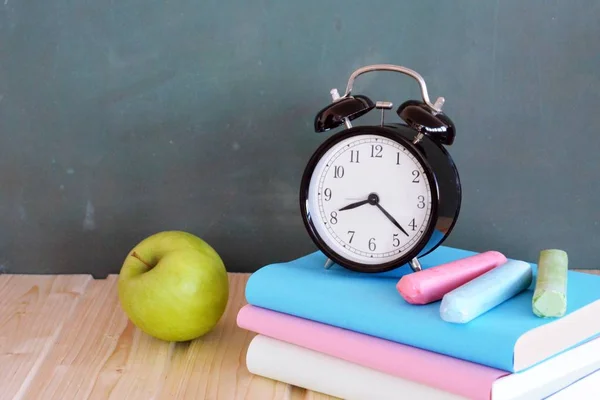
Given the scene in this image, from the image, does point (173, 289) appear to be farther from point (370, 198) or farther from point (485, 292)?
point (485, 292)

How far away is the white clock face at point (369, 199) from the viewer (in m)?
0.96

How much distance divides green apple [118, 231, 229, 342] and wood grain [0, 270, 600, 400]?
41 millimetres

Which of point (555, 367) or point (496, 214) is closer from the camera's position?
point (555, 367)

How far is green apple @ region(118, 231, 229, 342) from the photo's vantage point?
100 centimetres

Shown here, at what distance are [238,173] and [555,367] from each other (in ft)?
2.13

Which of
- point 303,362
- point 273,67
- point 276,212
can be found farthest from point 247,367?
point 273,67

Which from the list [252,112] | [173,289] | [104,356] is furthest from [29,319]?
[252,112]

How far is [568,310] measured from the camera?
2.72ft

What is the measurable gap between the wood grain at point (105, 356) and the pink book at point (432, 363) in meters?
0.08

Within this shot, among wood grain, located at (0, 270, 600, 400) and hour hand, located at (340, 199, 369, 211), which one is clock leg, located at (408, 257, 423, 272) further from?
wood grain, located at (0, 270, 600, 400)

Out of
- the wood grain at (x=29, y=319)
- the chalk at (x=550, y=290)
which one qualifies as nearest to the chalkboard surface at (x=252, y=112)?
the wood grain at (x=29, y=319)

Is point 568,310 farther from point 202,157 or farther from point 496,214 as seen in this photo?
point 202,157

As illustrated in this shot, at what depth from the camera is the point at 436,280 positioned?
870 millimetres

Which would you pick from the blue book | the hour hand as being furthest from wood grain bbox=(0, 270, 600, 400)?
the hour hand
